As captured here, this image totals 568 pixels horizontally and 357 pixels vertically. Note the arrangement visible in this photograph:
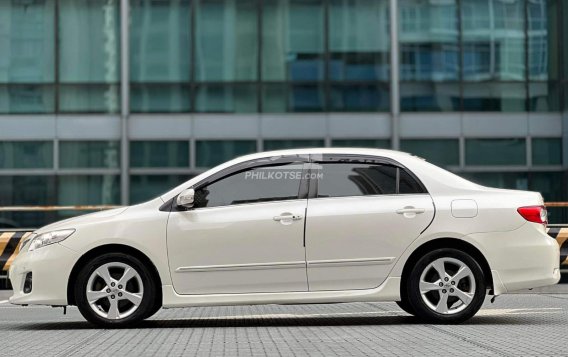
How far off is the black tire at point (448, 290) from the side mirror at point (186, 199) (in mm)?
1982

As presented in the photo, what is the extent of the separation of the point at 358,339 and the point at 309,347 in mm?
660

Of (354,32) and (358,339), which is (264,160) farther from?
(354,32)

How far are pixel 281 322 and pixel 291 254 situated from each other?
0.87m

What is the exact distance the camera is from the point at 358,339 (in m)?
9.21

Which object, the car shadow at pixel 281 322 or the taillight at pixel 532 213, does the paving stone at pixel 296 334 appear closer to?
the car shadow at pixel 281 322

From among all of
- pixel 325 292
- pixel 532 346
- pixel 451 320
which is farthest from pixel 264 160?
pixel 532 346

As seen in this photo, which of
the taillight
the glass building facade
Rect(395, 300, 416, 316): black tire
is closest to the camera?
the taillight

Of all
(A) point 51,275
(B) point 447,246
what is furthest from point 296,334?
(A) point 51,275

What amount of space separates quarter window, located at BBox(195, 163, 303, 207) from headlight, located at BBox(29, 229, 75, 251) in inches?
45.5

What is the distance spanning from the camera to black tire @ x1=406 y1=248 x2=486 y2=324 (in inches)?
407

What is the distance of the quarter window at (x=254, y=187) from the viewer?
10.6m

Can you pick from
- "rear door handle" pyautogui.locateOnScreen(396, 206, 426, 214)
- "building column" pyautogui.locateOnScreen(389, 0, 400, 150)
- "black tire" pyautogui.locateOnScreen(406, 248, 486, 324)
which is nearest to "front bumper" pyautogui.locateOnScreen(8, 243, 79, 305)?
"rear door handle" pyautogui.locateOnScreen(396, 206, 426, 214)

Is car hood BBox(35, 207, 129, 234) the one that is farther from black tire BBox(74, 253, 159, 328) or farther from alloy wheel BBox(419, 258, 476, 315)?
alloy wheel BBox(419, 258, 476, 315)

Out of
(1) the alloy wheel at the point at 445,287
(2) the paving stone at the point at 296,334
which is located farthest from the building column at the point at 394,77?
(1) the alloy wheel at the point at 445,287
